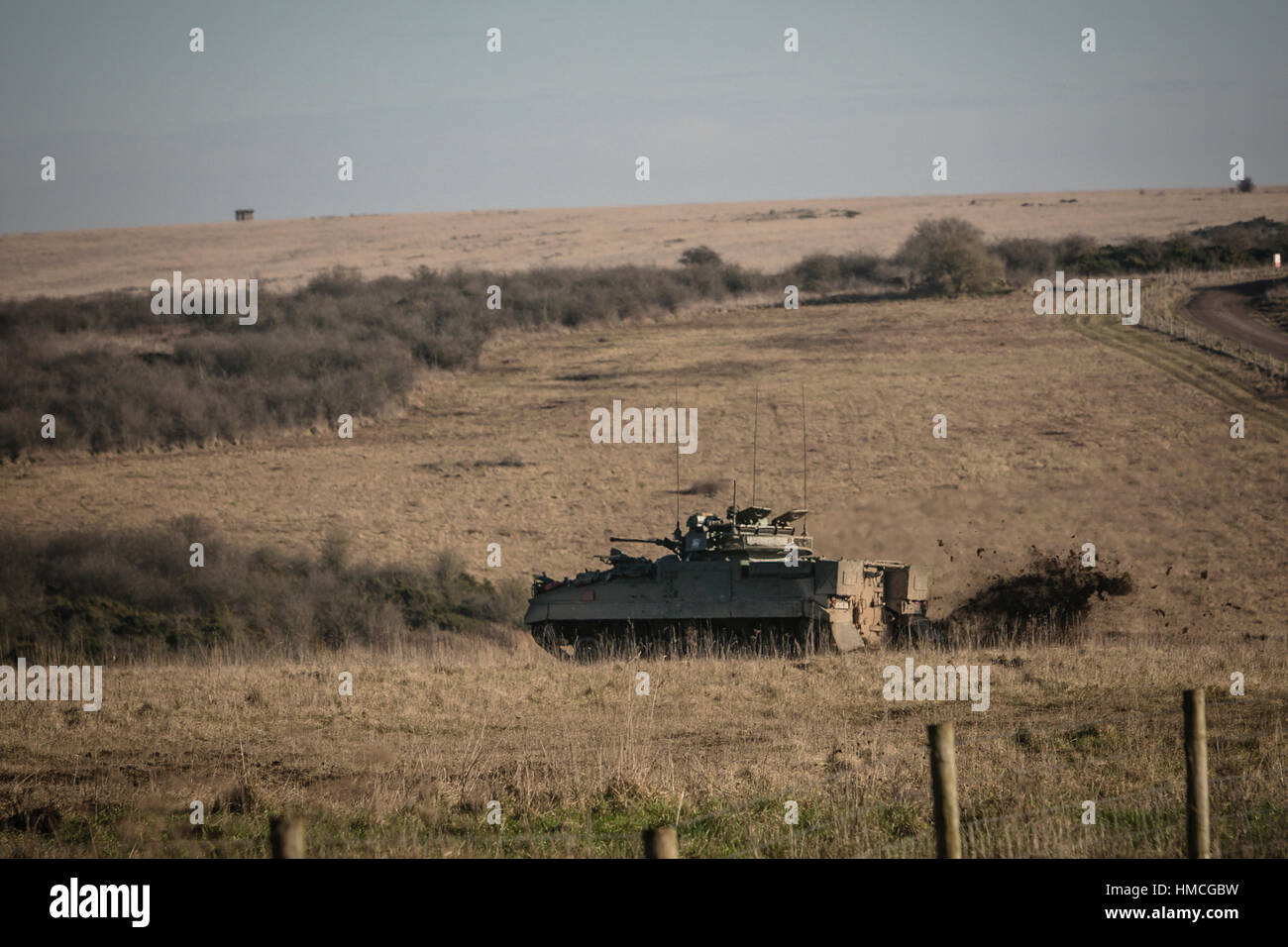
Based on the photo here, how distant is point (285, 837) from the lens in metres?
4.95

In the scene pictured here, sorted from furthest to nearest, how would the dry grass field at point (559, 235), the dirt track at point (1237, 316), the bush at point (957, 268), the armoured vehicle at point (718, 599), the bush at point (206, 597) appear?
the dry grass field at point (559, 235) → the bush at point (957, 268) → the dirt track at point (1237, 316) → the bush at point (206, 597) → the armoured vehicle at point (718, 599)

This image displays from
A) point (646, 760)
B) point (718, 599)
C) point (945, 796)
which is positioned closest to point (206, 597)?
point (718, 599)

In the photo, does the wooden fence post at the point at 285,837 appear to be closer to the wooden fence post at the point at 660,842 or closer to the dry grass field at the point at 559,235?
the wooden fence post at the point at 660,842

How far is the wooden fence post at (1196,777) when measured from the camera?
6879 millimetres

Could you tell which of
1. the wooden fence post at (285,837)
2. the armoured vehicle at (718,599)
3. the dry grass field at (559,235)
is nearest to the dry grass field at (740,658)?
the armoured vehicle at (718,599)

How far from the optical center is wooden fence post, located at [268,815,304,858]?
4918mm

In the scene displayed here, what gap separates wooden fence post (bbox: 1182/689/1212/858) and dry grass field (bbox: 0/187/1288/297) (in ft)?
228

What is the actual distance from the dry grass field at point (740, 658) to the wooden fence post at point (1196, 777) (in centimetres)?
125

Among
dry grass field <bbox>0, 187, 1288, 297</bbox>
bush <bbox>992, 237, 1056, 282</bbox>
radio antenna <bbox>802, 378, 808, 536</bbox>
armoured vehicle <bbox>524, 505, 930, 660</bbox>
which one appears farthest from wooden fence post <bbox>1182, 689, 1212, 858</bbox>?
dry grass field <bbox>0, 187, 1288, 297</bbox>

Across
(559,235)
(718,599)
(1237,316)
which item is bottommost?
(718,599)

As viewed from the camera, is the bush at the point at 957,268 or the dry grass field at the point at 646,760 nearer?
the dry grass field at the point at 646,760

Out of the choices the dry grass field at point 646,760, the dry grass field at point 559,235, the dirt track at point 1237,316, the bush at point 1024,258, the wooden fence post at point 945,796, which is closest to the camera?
the wooden fence post at point 945,796

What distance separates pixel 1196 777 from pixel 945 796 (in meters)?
1.58

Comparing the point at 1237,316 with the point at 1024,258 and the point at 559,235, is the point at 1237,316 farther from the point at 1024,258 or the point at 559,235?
the point at 559,235
